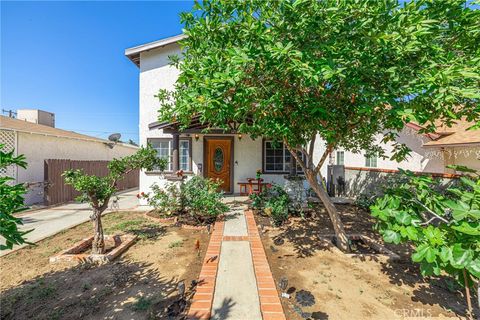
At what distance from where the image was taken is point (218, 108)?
9.28 feet

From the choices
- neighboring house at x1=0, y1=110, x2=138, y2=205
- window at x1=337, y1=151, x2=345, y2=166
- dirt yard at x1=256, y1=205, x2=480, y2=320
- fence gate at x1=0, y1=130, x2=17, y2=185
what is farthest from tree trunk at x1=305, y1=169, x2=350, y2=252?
fence gate at x1=0, y1=130, x2=17, y2=185

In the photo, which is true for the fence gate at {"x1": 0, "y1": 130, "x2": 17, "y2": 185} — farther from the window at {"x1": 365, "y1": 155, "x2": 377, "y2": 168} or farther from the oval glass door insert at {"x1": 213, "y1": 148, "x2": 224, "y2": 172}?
the window at {"x1": 365, "y1": 155, "x2": 377, "y2": 168}

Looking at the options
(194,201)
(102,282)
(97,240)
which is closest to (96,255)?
(97,240)

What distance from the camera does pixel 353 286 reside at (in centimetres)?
345

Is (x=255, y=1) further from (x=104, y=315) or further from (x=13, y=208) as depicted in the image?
(x=104, y=315)

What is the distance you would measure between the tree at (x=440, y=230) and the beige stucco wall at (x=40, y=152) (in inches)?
512

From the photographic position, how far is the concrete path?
20.0 feet

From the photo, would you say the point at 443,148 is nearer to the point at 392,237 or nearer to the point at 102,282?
the point at 392,237

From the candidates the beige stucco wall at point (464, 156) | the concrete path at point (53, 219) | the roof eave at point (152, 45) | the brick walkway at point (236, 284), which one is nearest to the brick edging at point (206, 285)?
the brick walkway at point (236, 284)

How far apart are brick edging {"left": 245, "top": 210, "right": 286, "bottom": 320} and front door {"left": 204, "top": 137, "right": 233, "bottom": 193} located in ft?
17.4

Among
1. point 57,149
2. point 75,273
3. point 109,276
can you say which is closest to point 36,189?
point 57,149

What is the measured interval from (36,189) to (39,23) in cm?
704

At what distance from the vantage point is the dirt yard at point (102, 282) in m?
2.92

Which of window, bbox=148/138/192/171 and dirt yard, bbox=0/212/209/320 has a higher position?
window, bbox=148/138/192/171
